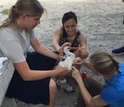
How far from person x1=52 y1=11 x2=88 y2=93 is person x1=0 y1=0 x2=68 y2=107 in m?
0.57

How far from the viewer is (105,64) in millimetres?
2021

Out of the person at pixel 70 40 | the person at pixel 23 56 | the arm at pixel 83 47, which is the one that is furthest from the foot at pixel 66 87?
the person at pixel 23 56

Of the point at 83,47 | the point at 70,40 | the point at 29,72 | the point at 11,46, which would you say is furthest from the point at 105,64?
the point at 70,40

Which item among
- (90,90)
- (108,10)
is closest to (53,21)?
(108,10)

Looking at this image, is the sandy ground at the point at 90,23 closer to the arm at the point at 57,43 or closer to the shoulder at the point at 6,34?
the arm at the point at 57,43

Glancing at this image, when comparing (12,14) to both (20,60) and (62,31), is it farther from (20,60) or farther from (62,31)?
(62,31)

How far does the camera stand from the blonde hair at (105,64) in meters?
2.02

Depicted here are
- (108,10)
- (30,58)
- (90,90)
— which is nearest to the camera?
(90,90)

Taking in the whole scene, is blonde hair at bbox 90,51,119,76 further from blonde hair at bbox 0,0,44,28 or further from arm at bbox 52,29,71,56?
arm at bbox 52,29,71,56

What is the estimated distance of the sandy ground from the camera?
167 inches

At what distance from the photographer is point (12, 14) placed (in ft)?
7.47

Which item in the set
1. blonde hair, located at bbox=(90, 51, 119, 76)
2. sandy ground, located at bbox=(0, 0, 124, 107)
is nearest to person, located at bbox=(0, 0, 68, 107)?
blonde hair, located at bbox=(90, 51, 119, 76)

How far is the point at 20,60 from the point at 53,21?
3.61m

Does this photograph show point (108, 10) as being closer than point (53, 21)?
No
